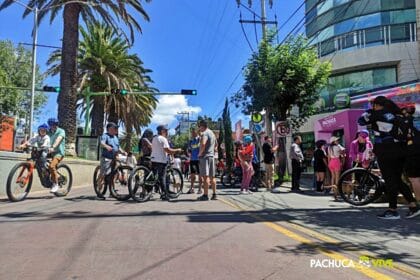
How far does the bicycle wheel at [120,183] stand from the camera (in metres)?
10.5

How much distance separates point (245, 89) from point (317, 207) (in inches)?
464

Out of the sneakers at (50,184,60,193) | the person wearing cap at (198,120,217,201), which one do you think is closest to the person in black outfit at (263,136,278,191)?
the person wearing cap at (198,120,217,201)

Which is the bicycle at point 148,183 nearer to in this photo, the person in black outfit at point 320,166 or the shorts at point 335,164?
the shorts at point 335,164

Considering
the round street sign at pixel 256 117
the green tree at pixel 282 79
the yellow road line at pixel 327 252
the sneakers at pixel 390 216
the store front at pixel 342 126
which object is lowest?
the yellow road line at pixel 327 252

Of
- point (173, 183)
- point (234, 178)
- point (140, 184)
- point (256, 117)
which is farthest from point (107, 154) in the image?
point (256, 117)

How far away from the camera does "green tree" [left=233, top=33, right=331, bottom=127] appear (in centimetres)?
1980

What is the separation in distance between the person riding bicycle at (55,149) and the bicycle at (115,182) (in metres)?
0.92

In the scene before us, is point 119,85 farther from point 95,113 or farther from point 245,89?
point 245,89

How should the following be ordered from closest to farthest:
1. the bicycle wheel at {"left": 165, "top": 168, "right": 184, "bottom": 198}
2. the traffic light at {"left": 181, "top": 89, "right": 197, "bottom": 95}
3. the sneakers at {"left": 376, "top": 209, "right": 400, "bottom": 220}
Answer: the sneakers at {"left": 376, "top": 209, "right": 400, "bottom": 220}
the bicycle wheel at {"left": 165, "top": 168, "right": 184, "bottom": 198}
the traffic light at {"left": 181, "top": 89, "right": 197, "bottom": 95}

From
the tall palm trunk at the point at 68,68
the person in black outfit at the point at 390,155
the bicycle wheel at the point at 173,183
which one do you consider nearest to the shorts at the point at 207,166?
the bicycle wheel at the point at 173,183

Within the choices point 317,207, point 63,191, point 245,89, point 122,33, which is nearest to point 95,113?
point 122,33

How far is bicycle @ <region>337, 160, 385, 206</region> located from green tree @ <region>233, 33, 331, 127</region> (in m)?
10.6

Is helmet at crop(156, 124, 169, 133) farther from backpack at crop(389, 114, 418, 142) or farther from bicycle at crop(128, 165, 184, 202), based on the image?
backpack at crop(389, 114, 418, 142)

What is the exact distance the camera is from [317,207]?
9547 millimetres
